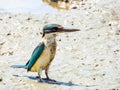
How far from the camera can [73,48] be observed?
9.76 m

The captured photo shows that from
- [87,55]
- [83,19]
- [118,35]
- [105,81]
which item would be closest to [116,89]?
[105,81]

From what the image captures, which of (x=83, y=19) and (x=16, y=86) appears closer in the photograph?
(x=16, y=86)

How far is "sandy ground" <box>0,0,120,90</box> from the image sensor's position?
25.6 feet

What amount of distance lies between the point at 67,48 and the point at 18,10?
127 inches

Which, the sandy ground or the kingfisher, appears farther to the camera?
the sandy ground

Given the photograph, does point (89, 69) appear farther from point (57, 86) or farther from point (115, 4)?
→ point (115, 4)

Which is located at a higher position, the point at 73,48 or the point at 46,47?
the point at 46,47

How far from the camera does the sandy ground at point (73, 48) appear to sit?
781 centimetres

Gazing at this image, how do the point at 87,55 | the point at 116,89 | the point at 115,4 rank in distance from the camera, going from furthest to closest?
the point at 115,4, the point at 87,55, the point at 116,89

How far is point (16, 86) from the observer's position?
7652mm

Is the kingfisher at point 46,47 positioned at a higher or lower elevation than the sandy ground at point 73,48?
higher

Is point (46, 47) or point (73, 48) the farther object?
point (73, 48)

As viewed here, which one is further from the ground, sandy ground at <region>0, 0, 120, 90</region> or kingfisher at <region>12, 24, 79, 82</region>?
kingfisher at <region>12, 24, 79, 82</region>

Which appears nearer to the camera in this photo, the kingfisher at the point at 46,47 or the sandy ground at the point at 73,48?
the kingfisher at the point at 46,47
